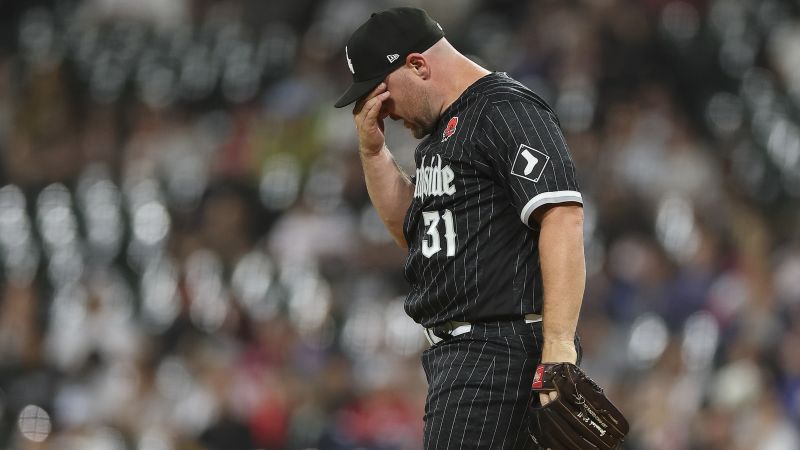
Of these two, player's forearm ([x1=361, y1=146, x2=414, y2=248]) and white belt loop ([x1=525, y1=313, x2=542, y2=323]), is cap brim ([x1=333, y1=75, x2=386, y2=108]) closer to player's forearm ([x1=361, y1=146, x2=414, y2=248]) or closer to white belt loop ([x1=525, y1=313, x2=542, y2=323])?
player's forearm ([x1=361, y1=146, x2=414, y2=248])

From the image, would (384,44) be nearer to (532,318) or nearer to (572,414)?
(532,318)

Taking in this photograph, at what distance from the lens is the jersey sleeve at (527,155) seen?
9.52ft

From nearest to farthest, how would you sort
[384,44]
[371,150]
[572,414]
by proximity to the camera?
[572,414] < [384,44] < [371,150]

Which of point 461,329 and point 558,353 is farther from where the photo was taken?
point 461,329

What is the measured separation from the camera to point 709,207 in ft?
24.1

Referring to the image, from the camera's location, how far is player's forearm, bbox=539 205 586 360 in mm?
2863

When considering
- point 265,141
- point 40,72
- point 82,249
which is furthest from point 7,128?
point 265,141

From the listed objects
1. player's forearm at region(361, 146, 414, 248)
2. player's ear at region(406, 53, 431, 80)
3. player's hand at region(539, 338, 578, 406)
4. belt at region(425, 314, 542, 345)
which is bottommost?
player's hand at region(539, 338, 578, 406)

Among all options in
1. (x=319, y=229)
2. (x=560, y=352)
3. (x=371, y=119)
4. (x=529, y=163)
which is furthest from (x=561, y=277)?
(x=319, y=229)

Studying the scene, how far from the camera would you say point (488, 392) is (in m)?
2.97

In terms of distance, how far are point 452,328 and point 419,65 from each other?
2.25ft

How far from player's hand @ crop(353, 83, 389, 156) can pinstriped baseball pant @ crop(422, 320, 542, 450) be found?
672 millimetres

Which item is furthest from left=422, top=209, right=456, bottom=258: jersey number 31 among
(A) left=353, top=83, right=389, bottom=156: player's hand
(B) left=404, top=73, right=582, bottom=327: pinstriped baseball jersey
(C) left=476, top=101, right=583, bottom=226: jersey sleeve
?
(A) left=353, top=83, right=389, bottom=156: player's hand

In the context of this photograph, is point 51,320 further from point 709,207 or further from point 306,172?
point 709,207
